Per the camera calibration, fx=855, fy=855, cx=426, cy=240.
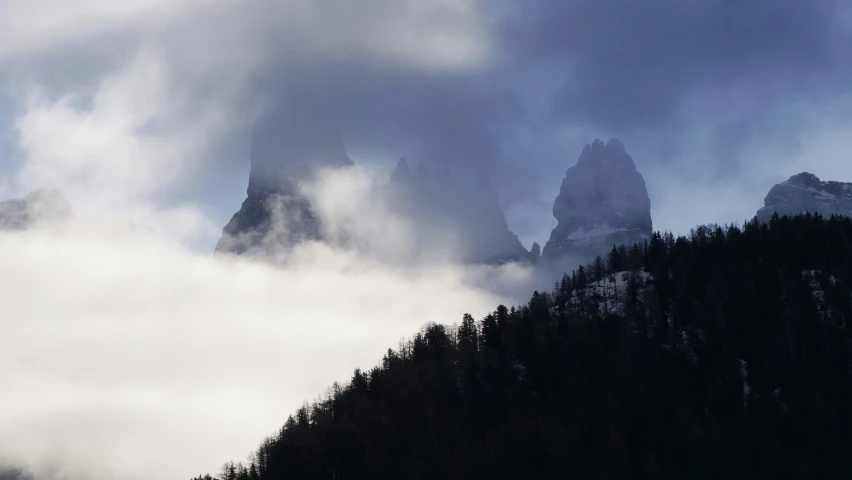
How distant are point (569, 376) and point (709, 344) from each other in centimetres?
3240

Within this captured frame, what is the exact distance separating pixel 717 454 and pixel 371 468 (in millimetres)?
64972

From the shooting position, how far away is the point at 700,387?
176250 mm

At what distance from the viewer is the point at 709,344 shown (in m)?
188

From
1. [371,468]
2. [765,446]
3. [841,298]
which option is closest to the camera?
[765,446]

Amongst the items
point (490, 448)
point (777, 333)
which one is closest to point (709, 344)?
point (777, 333)

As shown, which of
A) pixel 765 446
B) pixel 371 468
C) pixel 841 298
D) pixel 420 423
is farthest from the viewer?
pixel 841 298

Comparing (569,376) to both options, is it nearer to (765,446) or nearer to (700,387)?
(700,387)

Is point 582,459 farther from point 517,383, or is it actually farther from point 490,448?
point 517,383

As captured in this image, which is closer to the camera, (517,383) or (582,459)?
(582,459)

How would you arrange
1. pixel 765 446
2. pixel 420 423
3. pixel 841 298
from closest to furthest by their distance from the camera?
pixel 765 446
pixel 420 423
pixel 841 298

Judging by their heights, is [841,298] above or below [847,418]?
above

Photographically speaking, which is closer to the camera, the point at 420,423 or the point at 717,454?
the point at 717,454

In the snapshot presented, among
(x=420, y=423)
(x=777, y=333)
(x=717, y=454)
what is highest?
(x=777, y=333)

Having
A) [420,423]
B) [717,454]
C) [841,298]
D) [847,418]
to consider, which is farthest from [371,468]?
[841,298]
